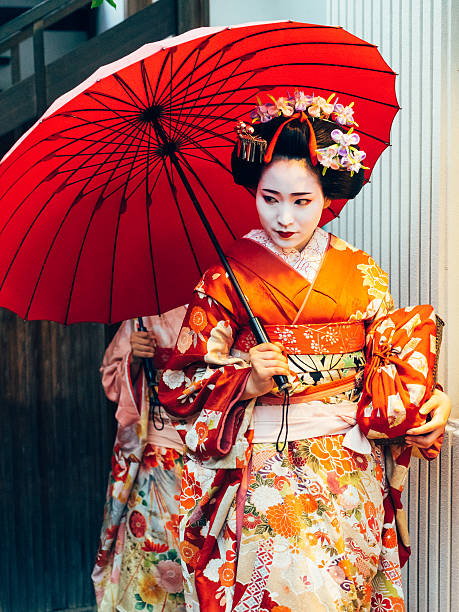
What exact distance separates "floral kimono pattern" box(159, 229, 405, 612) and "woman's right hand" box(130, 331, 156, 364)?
91 centimetres

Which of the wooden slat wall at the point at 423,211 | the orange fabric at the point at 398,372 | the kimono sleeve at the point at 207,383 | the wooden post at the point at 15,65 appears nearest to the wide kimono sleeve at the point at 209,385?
the kimono sleeve at the point at 207,383

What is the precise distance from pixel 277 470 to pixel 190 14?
2612 millimetres

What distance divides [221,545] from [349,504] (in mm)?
378

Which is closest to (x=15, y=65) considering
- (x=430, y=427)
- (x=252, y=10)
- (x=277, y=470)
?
(x=252, y=10)

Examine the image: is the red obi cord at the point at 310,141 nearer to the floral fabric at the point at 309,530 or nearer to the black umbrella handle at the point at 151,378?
the floral fabric at the point at 309,530

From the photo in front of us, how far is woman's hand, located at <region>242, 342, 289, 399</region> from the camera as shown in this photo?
202 centimetres

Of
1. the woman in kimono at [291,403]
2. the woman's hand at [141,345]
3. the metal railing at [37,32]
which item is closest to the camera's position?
the woman in kimono at [291,403]

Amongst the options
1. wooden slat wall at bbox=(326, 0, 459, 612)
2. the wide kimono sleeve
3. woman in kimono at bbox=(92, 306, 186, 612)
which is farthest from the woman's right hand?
wooden slat wall at bbox=(326, 0, 459, 612)

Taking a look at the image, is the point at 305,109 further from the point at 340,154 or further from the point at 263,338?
the point at 263,338

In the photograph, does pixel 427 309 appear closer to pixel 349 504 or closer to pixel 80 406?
pixel 349 504

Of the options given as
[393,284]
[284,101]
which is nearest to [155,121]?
[284,101]

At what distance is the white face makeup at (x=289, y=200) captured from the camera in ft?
7.05

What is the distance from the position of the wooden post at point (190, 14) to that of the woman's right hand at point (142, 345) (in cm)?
164

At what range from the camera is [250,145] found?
85.4 inches
